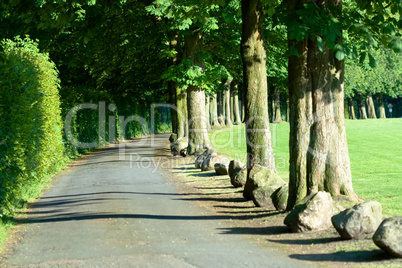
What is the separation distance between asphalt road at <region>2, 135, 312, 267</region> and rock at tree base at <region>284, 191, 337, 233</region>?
0.98m

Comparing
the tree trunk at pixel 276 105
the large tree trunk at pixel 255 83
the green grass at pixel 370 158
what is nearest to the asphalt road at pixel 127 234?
the large tree trunk at pixel 255 83

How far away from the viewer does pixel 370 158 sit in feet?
81.0

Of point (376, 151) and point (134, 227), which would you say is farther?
point (376, 151)

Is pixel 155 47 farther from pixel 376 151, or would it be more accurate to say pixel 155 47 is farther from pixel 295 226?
pixel 295 226

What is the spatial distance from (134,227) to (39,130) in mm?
6249

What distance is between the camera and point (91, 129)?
107ft

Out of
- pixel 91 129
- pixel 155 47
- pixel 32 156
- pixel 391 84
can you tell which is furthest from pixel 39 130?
pixel 391 84

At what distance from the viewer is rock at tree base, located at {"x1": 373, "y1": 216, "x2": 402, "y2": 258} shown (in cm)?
707

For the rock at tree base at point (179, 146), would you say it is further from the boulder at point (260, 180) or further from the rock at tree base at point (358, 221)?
the rock at tree base at point (358, 221)

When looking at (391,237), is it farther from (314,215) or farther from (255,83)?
(255,83)

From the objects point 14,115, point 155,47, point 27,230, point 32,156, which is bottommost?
point 27,230

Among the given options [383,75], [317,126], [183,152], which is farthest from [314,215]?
[383,75]

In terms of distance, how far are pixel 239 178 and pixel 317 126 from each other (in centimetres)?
507

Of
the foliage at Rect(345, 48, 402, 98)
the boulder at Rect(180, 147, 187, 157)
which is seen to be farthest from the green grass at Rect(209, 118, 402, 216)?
the foliage at Rect(345, 48, 402, 98)
